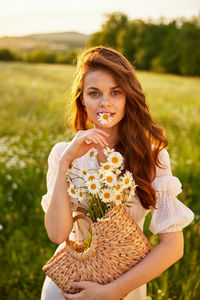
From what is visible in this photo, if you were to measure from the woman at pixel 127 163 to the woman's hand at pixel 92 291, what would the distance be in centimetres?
2

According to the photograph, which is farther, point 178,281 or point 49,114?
point 49,114

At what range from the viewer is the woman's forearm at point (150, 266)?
1623 millimetres

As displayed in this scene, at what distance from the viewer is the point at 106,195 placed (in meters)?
1.54

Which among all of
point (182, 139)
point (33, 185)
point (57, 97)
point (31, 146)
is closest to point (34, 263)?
point (33, 185)

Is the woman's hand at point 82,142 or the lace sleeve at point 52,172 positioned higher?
the woman's hand at point 82,142

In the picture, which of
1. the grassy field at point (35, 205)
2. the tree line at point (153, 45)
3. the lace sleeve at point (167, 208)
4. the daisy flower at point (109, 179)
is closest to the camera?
the daisy flower at point (109, 179)

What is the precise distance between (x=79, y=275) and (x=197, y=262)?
1.79 metres

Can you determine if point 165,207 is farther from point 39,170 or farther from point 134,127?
point 39,170

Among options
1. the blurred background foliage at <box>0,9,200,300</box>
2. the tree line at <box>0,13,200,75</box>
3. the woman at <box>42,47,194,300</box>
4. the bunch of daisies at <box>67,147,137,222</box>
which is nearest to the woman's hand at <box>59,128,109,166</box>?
the woman at <box>42,47,194,300</box>

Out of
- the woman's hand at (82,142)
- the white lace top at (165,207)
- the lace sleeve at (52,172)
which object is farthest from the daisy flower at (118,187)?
the lace sleeve at (52,172)

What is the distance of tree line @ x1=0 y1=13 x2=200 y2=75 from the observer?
31453 millimetres

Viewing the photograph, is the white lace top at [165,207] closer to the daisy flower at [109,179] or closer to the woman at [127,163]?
the woman at [127,163]

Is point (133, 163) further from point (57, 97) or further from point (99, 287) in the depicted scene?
point (57, 97)

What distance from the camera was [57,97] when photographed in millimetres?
9594
